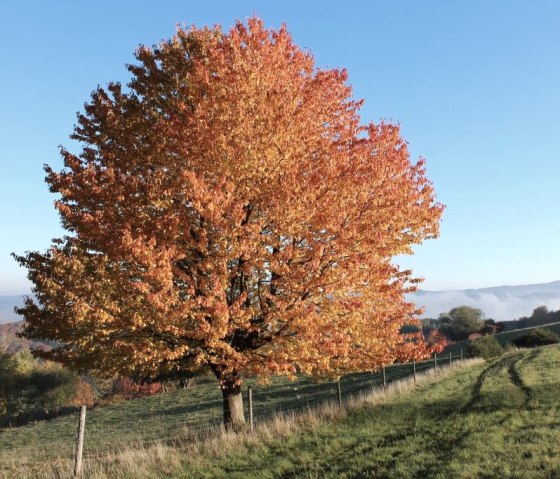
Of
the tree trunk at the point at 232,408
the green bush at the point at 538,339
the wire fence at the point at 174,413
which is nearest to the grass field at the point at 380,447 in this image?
the tree trunk at the point at 232,408

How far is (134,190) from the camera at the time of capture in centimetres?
1291

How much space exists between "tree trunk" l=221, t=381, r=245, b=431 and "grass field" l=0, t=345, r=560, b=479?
44.5 inches

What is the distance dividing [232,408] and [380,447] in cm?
534

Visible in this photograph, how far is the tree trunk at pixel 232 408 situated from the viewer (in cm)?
1583

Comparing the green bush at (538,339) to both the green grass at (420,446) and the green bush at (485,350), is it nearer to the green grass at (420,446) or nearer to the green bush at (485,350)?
the green bush at (485,350)

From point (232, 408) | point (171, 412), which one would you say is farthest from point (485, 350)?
point (232, 408)

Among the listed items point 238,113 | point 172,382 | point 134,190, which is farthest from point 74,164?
point 172,382

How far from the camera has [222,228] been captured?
12.4 m

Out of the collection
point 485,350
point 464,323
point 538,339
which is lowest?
point 485,350

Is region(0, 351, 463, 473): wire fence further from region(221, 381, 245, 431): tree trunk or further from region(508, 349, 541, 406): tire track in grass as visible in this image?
region(221, 381, 245, 431): tree trunk

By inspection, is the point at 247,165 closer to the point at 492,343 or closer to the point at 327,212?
the point at 327,212

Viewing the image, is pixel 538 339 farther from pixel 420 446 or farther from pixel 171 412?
pixel 420 446

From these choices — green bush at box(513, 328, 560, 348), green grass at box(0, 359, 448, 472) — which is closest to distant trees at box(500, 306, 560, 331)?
green bush at box(513, 328, 560, 348)

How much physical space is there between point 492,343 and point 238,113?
2012 inches
